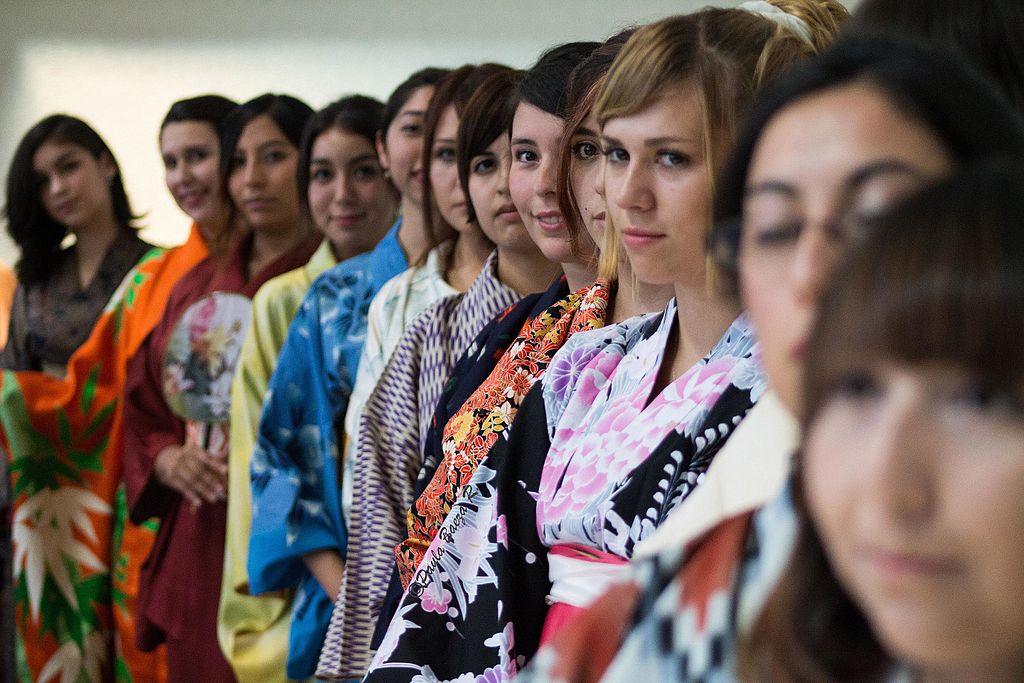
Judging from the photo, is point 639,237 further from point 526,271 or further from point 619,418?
point 526,271

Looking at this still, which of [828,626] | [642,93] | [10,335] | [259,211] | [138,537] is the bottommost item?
[138,537]

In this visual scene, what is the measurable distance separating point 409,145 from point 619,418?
46.4 inches

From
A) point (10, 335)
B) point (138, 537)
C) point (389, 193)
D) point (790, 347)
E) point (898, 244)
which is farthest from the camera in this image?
point (10, 335)

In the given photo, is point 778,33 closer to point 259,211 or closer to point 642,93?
point 642,93

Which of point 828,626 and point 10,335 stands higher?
point 828,626

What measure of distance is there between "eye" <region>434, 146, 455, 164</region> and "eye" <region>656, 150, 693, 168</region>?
93 centimetres

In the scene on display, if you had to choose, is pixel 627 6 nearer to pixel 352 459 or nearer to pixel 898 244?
pixel 352 459

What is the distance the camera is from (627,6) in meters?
3.29

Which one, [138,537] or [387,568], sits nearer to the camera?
[387,568]

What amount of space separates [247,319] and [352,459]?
1.97ft

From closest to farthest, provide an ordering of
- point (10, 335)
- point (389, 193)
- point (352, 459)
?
1. point (352, 459)
2. point (389, 193)
3. point (10, 335)

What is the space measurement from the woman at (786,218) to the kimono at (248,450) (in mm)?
1820

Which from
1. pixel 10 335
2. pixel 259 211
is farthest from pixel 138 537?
pixel 259 211

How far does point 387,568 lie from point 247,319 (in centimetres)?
87
